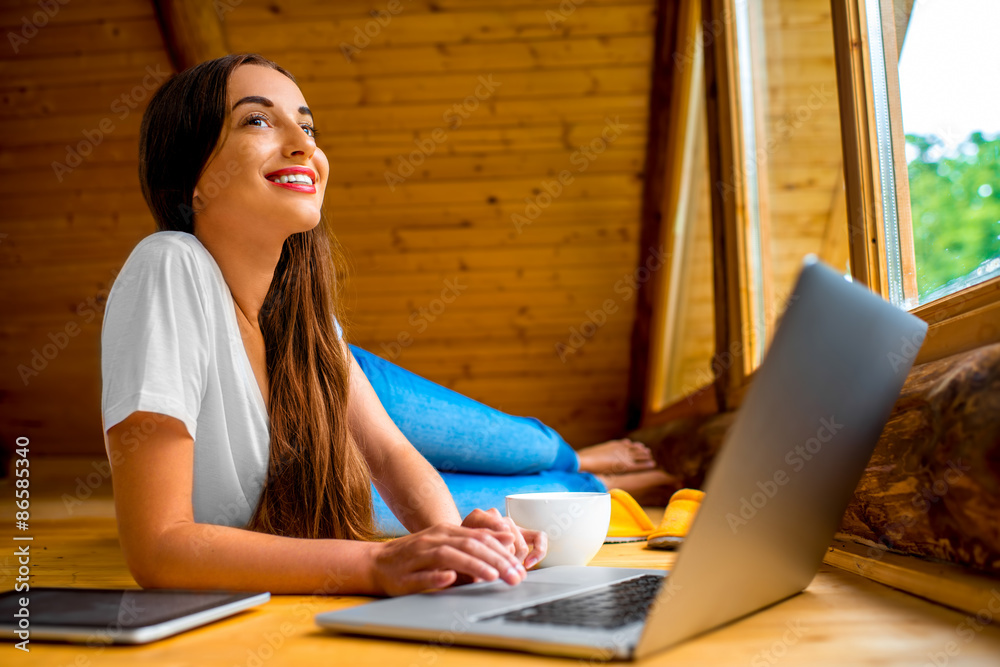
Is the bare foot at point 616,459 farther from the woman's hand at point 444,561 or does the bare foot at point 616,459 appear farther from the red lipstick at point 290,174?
the woman's hand at point 444,561

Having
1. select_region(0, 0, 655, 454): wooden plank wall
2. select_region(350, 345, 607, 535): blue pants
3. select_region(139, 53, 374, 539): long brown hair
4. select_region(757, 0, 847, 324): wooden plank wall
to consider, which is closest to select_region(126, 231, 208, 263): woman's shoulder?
select_region(139, 53, 374, 539): long brown hair

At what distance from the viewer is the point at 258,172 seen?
1.11m

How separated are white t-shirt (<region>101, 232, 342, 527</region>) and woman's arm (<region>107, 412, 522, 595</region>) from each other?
0.06ft

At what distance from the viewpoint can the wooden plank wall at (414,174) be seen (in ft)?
10.7

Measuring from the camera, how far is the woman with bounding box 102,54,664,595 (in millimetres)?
806

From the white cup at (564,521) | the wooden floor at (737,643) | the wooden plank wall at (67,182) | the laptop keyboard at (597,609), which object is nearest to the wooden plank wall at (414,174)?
the wooden plank wall at (67,182)

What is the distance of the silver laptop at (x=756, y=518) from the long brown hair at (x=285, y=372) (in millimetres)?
419

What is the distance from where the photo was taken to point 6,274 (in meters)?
3.89

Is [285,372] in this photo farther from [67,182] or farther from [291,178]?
[67,182]

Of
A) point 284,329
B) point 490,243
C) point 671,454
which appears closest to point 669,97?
point 490,243

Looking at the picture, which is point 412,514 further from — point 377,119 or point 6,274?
point 6,274

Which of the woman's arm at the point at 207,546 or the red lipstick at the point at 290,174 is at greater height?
the red lipstick at the point at 290,174

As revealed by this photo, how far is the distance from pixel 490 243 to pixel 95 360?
216 cm

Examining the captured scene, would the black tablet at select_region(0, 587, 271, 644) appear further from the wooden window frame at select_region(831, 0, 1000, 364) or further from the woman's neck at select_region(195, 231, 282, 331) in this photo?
the wooden window frame at select_region(831, 0, 1000, 364)
